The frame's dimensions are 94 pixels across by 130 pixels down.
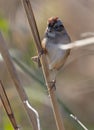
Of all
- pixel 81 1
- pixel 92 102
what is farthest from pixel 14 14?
pixel 92 102

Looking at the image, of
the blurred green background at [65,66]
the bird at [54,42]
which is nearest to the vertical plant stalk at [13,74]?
the bird at [54,42]

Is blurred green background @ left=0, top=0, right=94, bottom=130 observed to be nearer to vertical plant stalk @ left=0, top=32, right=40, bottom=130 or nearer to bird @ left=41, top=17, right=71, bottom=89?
bird @ left=41, top=17, right=71, bottom=89

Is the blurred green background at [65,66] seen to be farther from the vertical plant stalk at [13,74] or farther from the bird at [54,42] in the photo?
the vertical plant stalk at [13,74]

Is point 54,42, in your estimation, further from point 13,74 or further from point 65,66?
point 65,66

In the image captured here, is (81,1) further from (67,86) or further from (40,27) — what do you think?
(67,86)

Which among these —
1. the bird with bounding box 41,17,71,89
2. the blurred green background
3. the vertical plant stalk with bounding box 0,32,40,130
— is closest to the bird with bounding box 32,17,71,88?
the bird with bounding box 41,17,71,89
